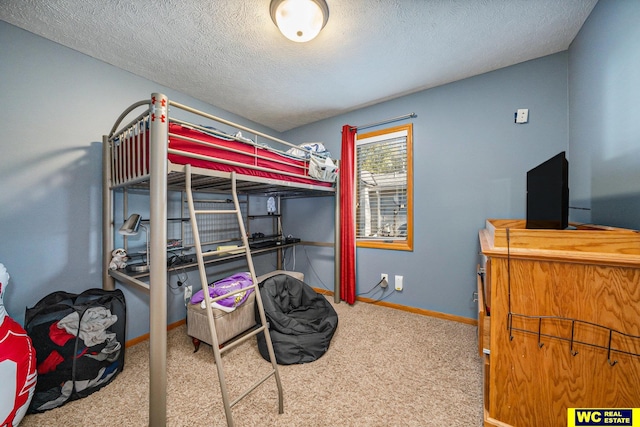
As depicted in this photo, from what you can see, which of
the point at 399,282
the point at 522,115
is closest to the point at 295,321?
the point at 399,282

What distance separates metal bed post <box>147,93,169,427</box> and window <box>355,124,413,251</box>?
7.40 feet

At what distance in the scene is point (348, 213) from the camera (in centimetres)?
290

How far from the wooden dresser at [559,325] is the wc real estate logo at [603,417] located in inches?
0.8

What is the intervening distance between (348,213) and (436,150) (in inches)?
48.4

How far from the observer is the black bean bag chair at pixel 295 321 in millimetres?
1758

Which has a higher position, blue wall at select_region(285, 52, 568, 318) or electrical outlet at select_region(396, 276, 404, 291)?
blue wall at select_region(285, 52, 568, 318)

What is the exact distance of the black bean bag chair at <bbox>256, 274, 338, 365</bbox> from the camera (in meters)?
1.76

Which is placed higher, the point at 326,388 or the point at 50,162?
the point at 50,162

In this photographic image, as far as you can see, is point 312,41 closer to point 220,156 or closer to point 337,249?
point 220,156

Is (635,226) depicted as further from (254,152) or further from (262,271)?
(262,271)

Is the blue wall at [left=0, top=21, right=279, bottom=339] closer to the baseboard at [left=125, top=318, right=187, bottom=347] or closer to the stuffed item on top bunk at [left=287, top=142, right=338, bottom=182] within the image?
the baseboard at [left=125, top=318, right=187, bottom=347]

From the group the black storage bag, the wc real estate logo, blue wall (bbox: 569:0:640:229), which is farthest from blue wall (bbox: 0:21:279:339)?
blue wall (bbox: 569:0:640:229)

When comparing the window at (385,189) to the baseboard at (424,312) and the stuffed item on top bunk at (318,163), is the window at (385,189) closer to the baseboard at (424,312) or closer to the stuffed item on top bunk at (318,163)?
the stuffed item on top bunk at (318,163)

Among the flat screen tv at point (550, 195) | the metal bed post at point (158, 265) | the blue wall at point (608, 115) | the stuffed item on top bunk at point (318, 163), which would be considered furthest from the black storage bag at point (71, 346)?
the blue wall at point (608, 115)
